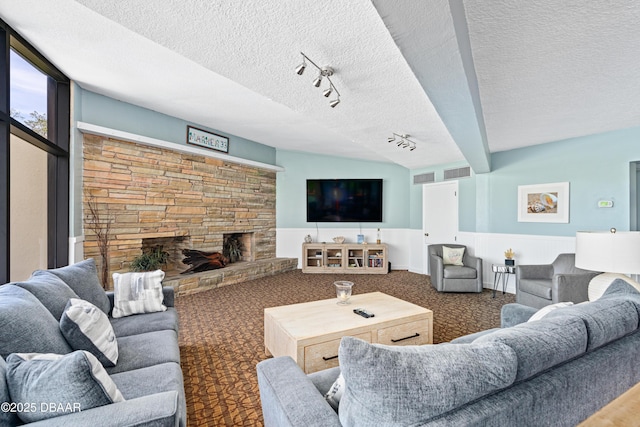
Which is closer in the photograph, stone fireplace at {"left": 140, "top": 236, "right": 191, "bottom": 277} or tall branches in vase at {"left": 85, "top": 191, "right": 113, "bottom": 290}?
tall branches in vase at {"left": 85, "top": 191, "right": 113, "bottom": 290}

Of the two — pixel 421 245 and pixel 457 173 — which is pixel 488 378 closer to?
pixel 457 173

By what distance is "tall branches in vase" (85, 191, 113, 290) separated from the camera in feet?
11.7

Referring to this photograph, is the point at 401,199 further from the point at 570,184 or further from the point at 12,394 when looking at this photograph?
the point at 12,394

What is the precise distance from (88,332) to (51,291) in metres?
0.41

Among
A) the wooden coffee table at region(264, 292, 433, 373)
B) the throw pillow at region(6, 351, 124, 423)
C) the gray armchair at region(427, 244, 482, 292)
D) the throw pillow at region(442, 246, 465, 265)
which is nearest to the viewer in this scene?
the throw pillow at region(6, 351, 124, 423)

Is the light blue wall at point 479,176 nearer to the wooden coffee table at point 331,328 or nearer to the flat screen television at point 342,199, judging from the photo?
the flat screen television at point 342,199

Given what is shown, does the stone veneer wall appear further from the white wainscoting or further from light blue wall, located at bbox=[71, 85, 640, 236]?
the white wainscoting

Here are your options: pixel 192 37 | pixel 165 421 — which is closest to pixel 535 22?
pixel 192 37

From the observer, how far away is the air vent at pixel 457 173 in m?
5.24

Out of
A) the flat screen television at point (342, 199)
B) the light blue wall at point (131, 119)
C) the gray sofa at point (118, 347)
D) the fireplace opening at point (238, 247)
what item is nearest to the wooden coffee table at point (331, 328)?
the gray sofa at point (118, 347)

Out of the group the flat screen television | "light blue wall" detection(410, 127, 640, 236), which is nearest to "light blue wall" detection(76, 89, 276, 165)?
the flat screen television

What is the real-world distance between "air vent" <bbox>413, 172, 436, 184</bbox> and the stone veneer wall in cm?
327

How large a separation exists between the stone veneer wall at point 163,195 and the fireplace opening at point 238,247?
14 centimetres

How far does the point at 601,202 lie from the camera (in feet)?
12.5
